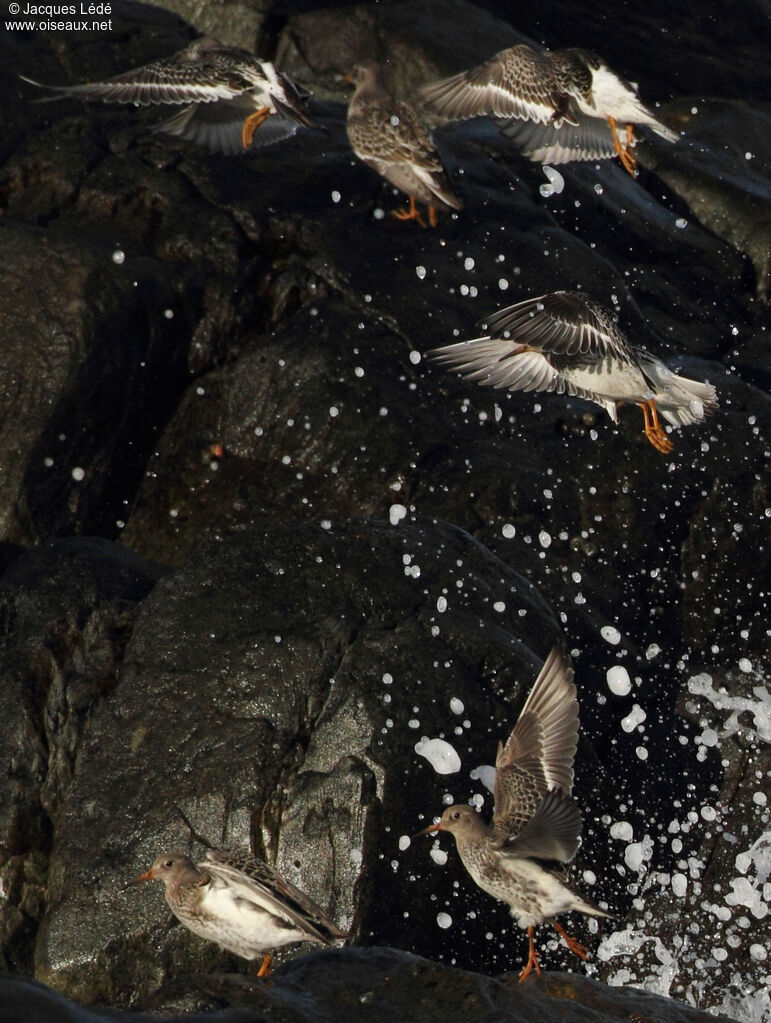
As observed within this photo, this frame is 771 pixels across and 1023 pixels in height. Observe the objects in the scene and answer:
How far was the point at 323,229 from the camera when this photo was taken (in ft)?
31.8

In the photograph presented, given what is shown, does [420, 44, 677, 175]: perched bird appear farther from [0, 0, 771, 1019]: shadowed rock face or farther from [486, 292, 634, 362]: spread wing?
[486, 292, 634, 362]: spread wing

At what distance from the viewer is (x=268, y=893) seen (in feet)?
16.3

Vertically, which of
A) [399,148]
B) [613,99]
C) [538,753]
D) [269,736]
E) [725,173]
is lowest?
[725,173]

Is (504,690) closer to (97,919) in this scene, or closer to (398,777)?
(398,777)

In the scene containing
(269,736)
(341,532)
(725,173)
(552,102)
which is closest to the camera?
(269,736)

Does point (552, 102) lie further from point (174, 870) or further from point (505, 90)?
point (174, 870)

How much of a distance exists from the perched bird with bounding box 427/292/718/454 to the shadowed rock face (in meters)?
0.90

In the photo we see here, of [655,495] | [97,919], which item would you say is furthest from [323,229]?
[97,919]

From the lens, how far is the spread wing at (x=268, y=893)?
4910 millimetres

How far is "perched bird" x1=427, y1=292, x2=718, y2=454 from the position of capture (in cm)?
652

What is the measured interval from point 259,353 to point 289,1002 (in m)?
5.45

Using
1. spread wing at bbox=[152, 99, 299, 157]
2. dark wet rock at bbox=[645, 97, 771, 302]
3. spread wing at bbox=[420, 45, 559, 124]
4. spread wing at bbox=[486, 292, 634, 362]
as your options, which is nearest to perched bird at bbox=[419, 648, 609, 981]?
spread wing at bbox=[486, 292, 634, 362]

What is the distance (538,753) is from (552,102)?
4346 millimetres

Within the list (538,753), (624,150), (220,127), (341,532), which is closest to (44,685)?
(341,532)
